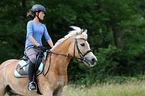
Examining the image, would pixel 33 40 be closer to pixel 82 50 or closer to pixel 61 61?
pixel 61 61

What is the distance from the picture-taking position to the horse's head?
12.0 ft

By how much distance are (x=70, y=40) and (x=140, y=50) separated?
1001cm

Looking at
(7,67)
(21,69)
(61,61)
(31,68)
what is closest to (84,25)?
(7,67)

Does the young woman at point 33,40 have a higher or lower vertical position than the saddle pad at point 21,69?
higher

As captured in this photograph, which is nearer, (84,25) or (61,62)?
(61,62)

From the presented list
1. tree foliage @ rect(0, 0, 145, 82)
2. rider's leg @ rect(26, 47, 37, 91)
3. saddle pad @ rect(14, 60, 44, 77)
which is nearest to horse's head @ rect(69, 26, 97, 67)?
rider's leg @ rect(26, 47, 37, 91)

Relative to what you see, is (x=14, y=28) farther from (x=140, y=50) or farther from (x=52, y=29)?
(x=140, y=50)

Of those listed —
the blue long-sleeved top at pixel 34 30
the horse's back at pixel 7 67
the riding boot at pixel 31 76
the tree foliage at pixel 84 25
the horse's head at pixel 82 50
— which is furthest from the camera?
the tree foliage at pixel 84 25

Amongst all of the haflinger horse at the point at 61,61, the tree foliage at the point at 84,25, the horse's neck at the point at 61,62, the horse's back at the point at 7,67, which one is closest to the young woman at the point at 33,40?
the haflinger horse at the point at 61,61

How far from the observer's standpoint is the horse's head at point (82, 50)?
3672 millimetres

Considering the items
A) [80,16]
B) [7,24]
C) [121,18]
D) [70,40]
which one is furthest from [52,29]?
[70,40]

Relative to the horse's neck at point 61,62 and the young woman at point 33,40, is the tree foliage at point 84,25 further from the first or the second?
the horse's neck at point 61,62

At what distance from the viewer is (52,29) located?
12.2 m

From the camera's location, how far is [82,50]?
3.76 metres
